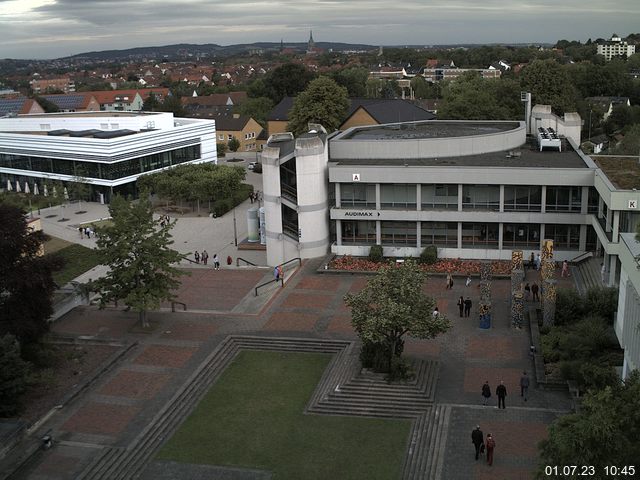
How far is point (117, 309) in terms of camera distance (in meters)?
36.8

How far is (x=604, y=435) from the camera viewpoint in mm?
13930

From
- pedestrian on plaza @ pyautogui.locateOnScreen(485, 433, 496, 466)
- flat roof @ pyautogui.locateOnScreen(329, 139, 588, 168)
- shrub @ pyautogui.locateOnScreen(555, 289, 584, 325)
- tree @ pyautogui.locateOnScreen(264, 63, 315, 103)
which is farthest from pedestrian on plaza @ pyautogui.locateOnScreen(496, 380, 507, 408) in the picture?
tree @ pyautogui.locateOnScreen(264, 63, 315, 103)

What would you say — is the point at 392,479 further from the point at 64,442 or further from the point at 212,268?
the point at 212,268

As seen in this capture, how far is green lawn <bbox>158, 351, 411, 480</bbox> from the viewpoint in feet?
72.7

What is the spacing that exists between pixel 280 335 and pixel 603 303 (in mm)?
14244

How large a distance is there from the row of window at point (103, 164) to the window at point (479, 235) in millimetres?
38100

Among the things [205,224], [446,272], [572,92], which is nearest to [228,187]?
[205,224]

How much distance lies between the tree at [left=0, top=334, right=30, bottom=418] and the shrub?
866 inches

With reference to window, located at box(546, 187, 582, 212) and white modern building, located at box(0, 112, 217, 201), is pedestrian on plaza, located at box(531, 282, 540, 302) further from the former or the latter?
white modern building, located at box(0, 112, 217, 201)

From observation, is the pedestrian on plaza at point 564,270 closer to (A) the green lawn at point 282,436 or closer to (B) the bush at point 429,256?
(B) the bush at point 429,256

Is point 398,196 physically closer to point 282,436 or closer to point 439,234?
point 439,234

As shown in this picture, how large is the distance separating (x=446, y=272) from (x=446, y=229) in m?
3.81

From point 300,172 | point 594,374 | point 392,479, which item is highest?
point 300,172

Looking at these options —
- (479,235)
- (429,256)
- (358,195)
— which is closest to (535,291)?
(429,256)
